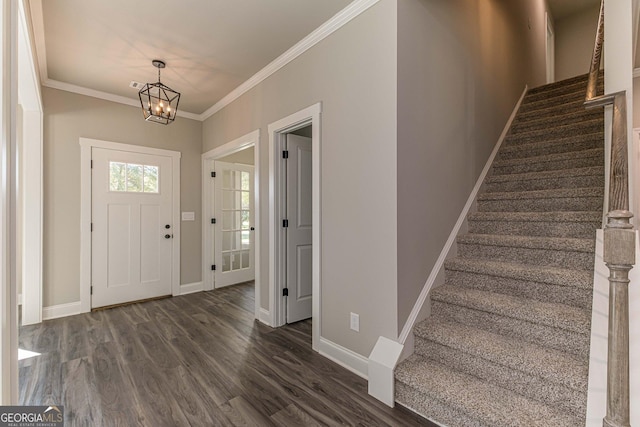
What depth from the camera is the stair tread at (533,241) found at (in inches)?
80.3

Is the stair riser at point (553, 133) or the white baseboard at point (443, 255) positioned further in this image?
the stair riser at point (553, 133)

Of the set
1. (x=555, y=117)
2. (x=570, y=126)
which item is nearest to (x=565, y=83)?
(x=555, y=117)

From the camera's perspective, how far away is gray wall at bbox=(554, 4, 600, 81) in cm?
525

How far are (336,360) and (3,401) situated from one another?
6.10 feet

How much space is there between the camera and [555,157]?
288 cm

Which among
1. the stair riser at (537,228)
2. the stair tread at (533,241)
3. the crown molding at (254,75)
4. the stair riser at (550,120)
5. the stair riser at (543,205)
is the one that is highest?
the crown molding at (254,75)

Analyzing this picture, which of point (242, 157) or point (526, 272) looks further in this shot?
point (242, 157)

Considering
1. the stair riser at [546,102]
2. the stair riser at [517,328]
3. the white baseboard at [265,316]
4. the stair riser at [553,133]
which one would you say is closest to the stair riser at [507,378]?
the stair riser at [517,328]

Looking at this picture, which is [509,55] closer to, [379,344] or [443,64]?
[443,64]

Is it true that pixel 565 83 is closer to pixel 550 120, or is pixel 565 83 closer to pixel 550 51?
pixel 550 120

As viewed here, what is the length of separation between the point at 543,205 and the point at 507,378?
162 cm

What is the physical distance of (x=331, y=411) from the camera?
1784mm

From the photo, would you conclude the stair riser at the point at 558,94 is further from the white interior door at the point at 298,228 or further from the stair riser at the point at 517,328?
the white interior door at the point at 298,228

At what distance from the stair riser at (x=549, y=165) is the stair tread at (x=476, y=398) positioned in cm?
218
